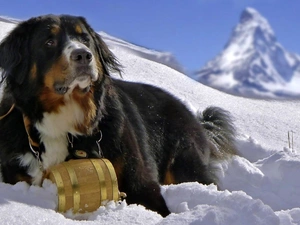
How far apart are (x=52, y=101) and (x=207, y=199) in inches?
52.1

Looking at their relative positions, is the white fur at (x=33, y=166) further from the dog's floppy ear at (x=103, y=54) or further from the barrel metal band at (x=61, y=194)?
the dog's floppy ear at (x=103, y=54)

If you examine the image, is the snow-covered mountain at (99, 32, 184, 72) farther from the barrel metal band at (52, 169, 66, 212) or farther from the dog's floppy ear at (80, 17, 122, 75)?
the barrel metal band at (52, 169, 66, 212)

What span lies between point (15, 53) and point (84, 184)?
119cm

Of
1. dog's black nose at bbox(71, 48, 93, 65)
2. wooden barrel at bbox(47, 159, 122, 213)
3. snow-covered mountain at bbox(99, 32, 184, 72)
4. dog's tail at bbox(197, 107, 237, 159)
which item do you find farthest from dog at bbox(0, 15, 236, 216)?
snow-covered mountain at bbox(99, 32, 184, 72)

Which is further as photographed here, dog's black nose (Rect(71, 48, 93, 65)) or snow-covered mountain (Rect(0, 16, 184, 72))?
snow-covered mountain (Rect(0, 16, 184, 72))

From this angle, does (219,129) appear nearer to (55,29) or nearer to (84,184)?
(55,29)

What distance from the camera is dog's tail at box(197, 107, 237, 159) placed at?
592 centimetres


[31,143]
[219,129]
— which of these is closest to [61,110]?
[31,143]

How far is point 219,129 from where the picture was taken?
6047 mm

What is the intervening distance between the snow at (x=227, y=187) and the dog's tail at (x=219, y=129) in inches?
7.2

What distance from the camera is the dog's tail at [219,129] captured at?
592 cm

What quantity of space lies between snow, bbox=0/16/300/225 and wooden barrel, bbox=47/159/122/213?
0.06m

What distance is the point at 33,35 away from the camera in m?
3.90

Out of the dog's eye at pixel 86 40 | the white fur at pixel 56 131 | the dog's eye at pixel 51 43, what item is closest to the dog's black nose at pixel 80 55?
the white fur at pixel 56 131
